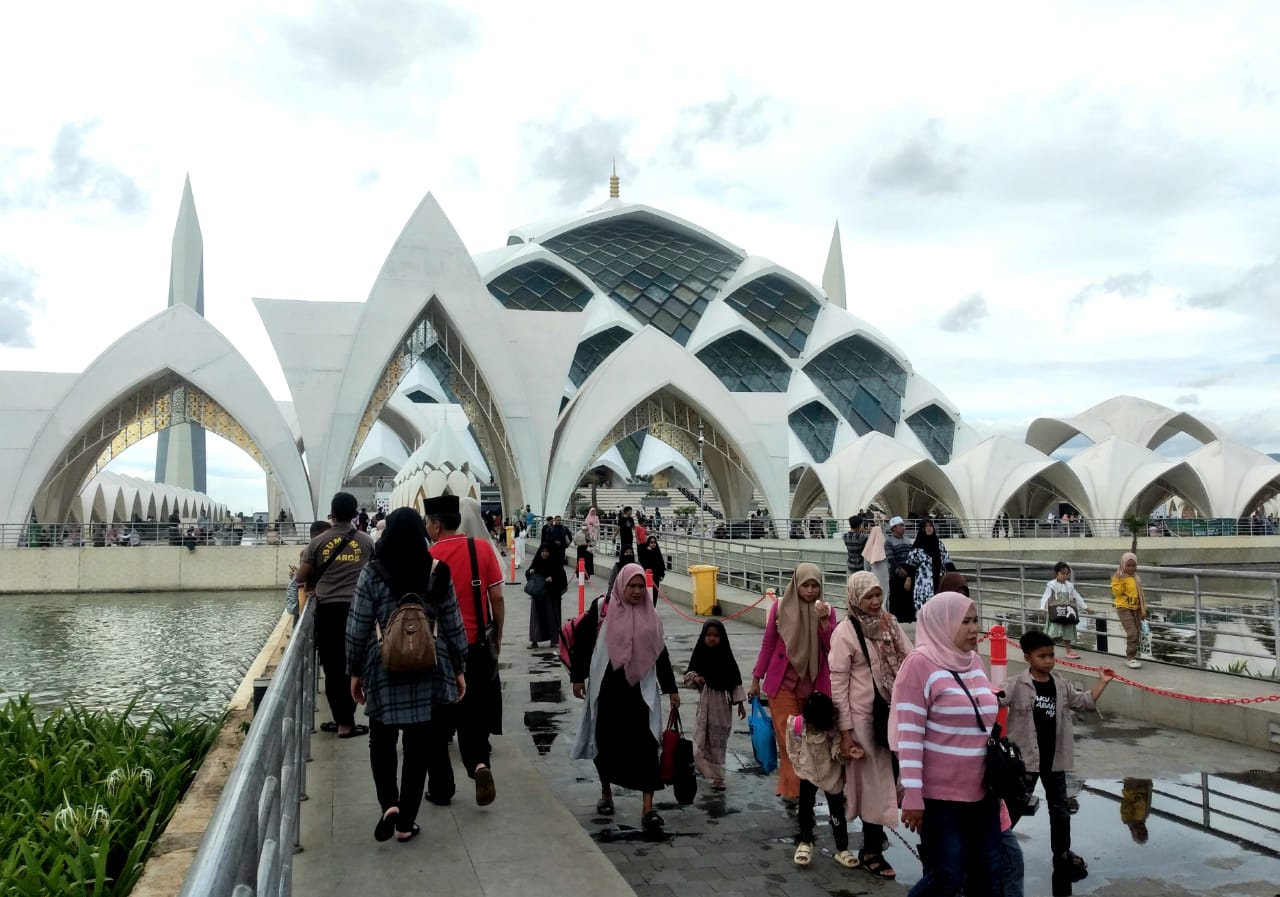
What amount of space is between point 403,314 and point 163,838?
95.2ft

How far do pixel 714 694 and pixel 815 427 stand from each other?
1916 inches

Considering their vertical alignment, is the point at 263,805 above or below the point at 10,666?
above

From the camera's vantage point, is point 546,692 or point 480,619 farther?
point 546,692

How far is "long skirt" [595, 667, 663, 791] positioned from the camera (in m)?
4.84

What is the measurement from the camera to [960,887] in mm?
3320

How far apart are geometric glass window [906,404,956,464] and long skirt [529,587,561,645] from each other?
47354 mm

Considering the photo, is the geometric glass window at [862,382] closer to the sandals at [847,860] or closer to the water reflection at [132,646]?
the water reflection at [132,646]

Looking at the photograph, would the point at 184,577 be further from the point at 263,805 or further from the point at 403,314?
the point at 263,805

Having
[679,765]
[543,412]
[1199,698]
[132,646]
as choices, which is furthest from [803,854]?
[543,412]

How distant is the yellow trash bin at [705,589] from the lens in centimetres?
1328

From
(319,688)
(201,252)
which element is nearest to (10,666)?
(319,688)

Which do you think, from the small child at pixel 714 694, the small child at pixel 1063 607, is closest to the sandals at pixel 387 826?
the small child at pixel 714 694

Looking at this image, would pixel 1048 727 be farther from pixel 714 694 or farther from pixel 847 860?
pixel 714 694

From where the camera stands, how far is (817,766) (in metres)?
4.37
